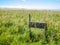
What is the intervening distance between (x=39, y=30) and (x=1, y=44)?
3.58 m

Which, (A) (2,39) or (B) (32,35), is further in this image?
(B) (32,35)

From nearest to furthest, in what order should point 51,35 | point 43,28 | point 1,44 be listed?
point 1,44
point 51,35
point 43,28

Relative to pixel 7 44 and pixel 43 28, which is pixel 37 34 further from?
pixel 7 44

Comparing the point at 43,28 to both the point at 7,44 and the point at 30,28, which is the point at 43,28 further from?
the point at 7,44

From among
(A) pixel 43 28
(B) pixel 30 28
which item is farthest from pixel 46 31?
(B) pixel 30 28

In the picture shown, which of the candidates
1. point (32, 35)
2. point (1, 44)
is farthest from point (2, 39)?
point (32, 35)

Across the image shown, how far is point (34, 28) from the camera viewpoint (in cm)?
1396

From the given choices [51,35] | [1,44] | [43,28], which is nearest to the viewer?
[1,44]

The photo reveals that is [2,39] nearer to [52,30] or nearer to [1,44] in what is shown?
[1,44]

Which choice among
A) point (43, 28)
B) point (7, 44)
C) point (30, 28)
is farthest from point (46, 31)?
point (7, 44)

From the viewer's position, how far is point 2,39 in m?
11.1

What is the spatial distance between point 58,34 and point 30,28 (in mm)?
2043

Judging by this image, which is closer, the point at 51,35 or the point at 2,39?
the point at 2,39

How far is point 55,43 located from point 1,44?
293 centimetres
